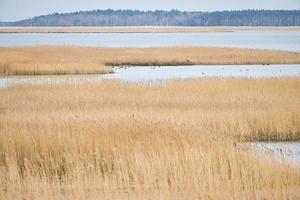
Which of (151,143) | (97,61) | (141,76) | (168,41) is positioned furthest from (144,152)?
(168,41)

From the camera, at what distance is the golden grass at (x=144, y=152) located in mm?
6828

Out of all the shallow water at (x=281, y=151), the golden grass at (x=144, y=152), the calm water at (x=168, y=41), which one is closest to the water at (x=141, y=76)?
the golden grass at (x=144, y=152)

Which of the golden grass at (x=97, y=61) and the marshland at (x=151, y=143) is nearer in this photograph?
the marshland at (x=151, y=143)

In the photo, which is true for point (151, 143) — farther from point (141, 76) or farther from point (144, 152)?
point (141, 76)

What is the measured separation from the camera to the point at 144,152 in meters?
8.14

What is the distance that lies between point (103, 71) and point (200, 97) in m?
11.1

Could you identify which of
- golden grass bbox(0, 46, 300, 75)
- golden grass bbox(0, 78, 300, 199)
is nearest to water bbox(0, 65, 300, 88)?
golden grass bbox(0, 46, 300, 75)

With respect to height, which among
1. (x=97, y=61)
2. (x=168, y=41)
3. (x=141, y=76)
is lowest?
(x=168, y=41)

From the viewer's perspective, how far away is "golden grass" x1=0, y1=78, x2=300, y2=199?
6.83m

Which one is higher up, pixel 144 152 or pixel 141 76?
pixel 144 152

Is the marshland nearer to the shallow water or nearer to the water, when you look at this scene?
the shallow water

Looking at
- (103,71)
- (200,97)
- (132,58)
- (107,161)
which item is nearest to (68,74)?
(103,71)

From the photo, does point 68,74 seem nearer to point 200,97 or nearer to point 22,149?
point 200,97

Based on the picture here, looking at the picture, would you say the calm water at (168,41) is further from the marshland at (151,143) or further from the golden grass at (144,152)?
the golden grass at (144,152)
